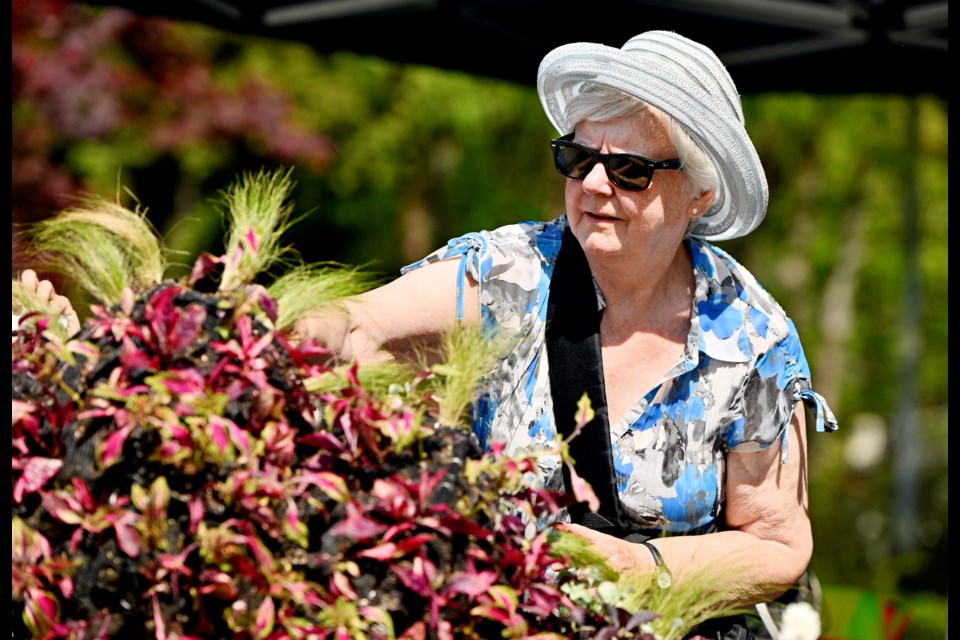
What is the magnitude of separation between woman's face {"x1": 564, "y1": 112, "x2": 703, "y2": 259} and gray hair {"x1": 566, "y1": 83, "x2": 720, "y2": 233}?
0.02 metres

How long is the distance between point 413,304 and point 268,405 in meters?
0.92

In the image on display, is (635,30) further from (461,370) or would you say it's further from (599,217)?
(461,370)

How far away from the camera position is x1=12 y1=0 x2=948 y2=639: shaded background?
5176mm

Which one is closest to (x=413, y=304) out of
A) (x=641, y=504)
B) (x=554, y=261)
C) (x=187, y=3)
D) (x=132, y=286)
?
(x=554, y=261)

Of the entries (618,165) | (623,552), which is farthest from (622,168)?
(623,552)

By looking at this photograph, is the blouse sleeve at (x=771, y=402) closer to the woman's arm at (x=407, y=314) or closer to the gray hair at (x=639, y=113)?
the gray hair at (x=639, y=113)

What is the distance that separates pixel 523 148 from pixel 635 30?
7425 millimetres

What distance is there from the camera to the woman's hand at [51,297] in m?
1.78

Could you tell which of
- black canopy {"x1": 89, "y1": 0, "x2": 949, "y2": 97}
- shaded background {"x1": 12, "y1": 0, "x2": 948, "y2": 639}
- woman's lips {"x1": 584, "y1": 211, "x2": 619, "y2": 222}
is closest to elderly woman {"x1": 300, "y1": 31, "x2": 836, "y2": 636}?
woman's lips {"x1": 584, "y1": 211, "x2": 619, "y2": 222}

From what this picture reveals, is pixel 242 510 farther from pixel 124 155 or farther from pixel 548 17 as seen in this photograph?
pixel 124 155

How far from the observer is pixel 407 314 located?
2.42m

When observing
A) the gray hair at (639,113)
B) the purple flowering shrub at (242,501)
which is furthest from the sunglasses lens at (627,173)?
the purple flowering shrub at (242,501)

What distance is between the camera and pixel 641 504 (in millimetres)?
2443

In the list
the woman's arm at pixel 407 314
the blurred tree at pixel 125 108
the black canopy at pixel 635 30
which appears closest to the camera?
the woman's arm at pixel 407 314
